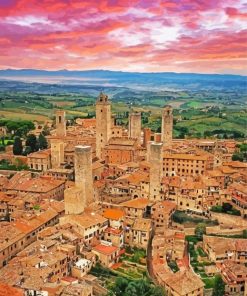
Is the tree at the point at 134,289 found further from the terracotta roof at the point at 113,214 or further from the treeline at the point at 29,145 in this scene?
the treeline at the point at 29,145

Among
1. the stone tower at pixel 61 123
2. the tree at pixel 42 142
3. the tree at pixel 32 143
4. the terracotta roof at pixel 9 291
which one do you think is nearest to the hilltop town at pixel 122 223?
the terracotta roof at pixel 9 291

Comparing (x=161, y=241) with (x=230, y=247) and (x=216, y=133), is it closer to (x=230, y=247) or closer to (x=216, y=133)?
(x=230, y=247)

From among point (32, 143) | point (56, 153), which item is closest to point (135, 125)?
point (56, 153)

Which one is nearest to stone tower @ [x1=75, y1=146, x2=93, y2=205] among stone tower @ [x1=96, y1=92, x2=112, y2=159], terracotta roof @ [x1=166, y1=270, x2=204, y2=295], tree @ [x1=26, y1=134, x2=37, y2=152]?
terracotta roof @ [x1=166, y1=270, x2=204, y2=295]

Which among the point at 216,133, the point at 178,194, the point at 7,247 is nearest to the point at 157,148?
the point at 178,194

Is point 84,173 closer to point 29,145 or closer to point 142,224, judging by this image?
point 142,224

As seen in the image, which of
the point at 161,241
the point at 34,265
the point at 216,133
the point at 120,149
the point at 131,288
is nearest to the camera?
the point at 131,288
